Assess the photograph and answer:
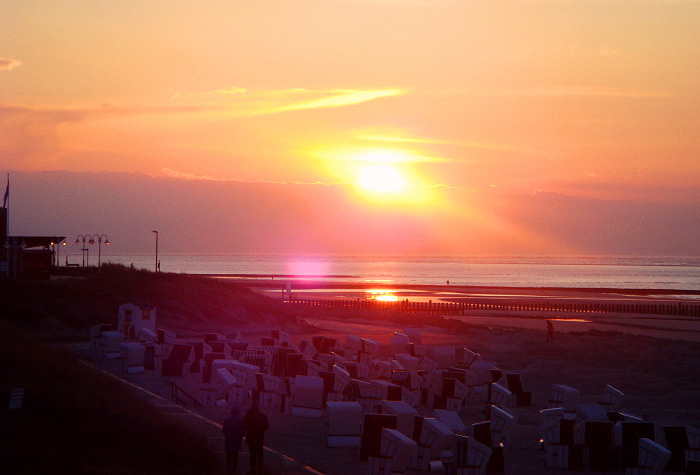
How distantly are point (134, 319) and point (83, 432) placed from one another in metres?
22.4

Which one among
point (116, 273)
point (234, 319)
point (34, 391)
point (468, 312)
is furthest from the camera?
point (468, 312)

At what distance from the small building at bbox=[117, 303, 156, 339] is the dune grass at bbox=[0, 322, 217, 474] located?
50.5 feet

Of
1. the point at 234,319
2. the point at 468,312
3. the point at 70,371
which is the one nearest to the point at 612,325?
the point at 468,312

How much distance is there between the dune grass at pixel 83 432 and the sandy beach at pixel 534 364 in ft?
9.62

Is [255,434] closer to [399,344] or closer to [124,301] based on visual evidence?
[399,344]

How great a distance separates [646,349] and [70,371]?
3133cm

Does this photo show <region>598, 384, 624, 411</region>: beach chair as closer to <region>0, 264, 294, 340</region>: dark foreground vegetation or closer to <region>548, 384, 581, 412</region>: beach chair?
<region>548, 384, 581, 412</region>: beach chair

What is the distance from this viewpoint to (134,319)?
3725 cm

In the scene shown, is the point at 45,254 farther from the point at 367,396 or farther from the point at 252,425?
the point at 252,425

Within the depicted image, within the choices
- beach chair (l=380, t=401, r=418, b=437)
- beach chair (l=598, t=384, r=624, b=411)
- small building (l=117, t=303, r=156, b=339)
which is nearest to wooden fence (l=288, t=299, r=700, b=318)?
small building (l=117, t=303, r=156, b=339)

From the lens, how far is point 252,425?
1443cm

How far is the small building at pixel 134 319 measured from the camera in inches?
1444

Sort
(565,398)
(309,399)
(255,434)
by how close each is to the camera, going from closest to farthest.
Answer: (255,434) < (309,399) < (565,398)

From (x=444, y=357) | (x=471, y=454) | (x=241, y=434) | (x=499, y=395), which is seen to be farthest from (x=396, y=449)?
(x=444, y=357)
